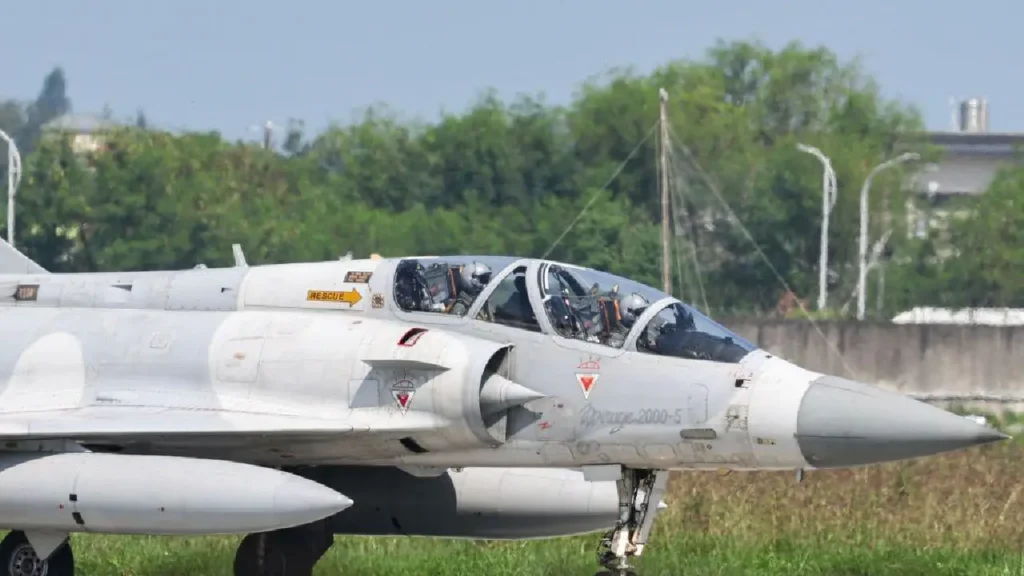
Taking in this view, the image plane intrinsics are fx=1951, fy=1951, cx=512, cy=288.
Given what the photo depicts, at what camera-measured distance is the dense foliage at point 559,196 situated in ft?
121

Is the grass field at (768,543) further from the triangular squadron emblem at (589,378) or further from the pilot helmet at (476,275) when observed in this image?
the pilot helmet at (476,275)

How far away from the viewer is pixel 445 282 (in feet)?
40.2

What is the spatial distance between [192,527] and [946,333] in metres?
17.5

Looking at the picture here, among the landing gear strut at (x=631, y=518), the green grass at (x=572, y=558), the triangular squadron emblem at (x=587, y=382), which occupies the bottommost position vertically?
the green grass at (x=572, y=558)

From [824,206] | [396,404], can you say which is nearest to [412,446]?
[396,404]

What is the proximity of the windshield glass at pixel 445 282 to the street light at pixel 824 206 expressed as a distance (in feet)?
93.3

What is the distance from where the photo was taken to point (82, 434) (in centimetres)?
1180

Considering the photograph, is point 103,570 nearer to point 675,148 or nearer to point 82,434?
point 82,434

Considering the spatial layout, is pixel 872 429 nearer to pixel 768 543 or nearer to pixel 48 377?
pixel 768 543

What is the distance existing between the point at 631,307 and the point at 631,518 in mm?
1281

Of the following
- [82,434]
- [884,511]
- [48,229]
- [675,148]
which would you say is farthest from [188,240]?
[82,434]

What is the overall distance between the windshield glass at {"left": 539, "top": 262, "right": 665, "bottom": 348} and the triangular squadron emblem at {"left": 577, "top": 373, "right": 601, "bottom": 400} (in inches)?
9.1

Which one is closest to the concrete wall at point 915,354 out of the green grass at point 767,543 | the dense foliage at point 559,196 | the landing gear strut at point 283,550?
the green grass at point 767,543

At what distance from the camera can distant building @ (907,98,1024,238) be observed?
46.8m
